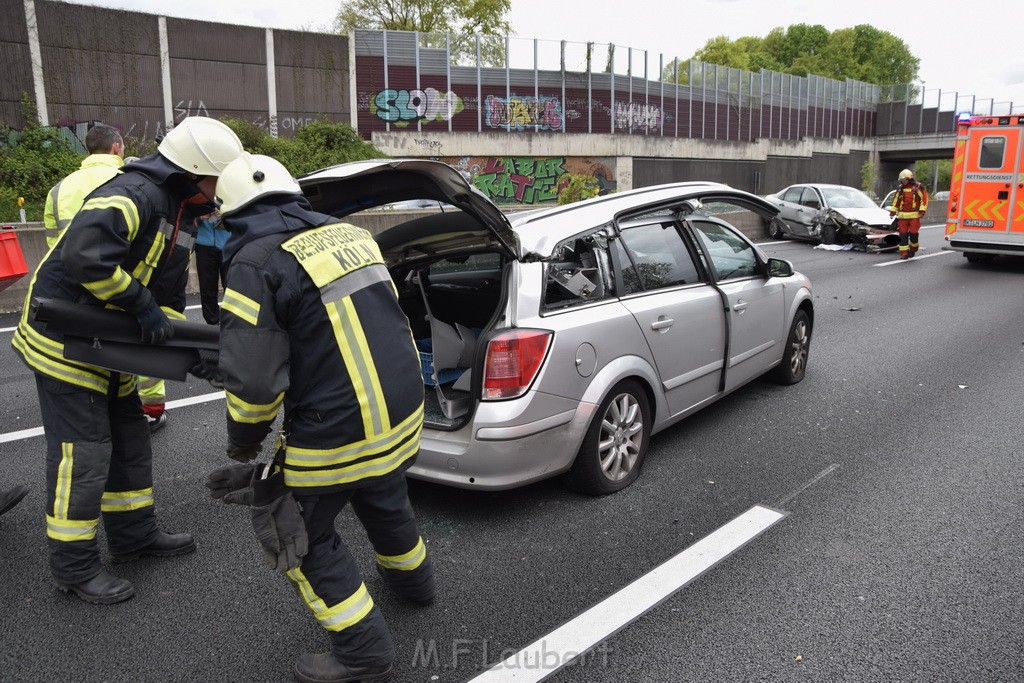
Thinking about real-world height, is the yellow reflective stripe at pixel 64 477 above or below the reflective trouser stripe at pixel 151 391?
above

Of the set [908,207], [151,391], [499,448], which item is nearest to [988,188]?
[908,207]

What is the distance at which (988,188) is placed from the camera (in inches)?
563

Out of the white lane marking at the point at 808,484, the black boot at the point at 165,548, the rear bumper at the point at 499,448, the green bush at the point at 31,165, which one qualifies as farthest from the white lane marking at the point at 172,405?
the green bush at the point at 31,165

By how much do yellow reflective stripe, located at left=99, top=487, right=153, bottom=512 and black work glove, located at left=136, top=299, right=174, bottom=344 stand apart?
0.75 meters

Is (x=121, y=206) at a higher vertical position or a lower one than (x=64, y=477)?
higher

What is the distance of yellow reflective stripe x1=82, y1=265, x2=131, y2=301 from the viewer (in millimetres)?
3096

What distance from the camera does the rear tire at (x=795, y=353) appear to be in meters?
6.23

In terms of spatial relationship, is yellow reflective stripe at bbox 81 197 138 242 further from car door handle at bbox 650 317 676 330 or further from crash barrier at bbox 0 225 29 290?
car door handle at bbox 650 317 676 330

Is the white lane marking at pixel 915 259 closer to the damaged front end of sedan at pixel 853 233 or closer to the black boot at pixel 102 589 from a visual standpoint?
the damaged front end of sedan at pixel 853 233

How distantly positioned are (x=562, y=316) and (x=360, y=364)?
5.23 feet

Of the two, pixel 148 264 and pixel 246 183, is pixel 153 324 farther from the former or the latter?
pixel 246 183

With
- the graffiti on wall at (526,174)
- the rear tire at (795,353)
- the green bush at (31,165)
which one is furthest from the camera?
the graffiti on wall at (526,174)

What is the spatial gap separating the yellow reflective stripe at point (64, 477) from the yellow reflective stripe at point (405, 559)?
1.33 m

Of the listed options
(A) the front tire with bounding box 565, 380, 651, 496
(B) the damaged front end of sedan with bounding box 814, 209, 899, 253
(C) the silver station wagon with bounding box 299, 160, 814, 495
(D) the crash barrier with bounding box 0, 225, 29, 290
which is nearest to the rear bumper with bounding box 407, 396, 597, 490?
(C) the silver station wagon with bounding box 299, 160, 814, 495
